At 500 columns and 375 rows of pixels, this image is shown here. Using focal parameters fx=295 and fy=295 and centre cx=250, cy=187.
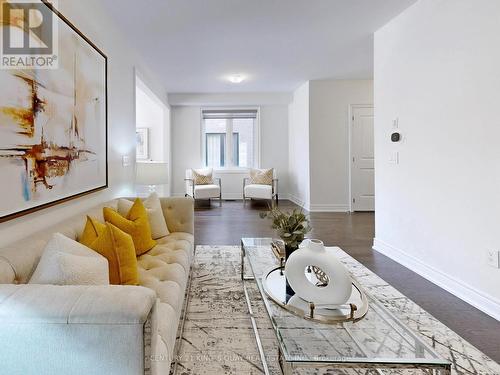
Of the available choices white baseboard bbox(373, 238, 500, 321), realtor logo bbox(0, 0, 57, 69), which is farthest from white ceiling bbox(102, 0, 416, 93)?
white baseboard bbox(373, 238, 500, 321)

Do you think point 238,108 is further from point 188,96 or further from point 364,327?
point 364,327

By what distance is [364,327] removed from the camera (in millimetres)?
1224

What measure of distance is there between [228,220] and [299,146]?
99.2 inches

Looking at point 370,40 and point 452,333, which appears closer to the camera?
point 452,333

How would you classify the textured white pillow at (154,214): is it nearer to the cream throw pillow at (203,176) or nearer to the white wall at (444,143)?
the white wall at (444,143)

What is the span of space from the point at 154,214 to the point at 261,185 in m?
4.36

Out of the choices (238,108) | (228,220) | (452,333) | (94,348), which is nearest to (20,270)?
(94,348)

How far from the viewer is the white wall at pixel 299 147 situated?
5.95 meters

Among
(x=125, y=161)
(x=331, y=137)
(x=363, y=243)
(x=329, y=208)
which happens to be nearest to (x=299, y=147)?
(x=331, y=137)

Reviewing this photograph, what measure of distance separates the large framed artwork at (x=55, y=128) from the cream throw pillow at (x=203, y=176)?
4129 mm

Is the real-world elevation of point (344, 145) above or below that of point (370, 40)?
below

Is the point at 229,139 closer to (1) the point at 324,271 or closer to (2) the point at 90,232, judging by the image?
(2) the point at 90,232

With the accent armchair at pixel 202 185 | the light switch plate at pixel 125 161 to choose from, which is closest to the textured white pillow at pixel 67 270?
the light switch plate at pixel 125 161

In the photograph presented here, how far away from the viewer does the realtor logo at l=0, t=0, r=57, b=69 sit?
144 cm
